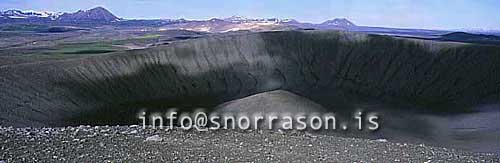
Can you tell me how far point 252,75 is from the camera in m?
64.4

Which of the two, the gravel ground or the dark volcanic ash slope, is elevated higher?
the gravel ground

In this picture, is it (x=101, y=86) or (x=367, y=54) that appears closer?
(x=101, y=86)

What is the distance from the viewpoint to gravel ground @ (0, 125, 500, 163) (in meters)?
11.9

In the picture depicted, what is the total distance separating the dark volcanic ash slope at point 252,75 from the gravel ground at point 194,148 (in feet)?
71.2

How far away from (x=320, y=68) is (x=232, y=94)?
15217 millimetres

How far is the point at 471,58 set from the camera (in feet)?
207

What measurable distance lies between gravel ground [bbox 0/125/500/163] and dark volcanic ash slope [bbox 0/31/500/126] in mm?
21691

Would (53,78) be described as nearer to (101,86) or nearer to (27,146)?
(101,86)

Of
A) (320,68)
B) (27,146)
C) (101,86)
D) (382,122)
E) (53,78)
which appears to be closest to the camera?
(27,146)

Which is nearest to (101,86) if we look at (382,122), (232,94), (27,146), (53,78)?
(53,78)

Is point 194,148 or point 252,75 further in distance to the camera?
point 252,75

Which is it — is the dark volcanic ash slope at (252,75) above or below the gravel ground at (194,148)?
below

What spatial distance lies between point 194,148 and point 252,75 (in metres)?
51.4

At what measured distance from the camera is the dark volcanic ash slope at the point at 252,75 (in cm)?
4278
